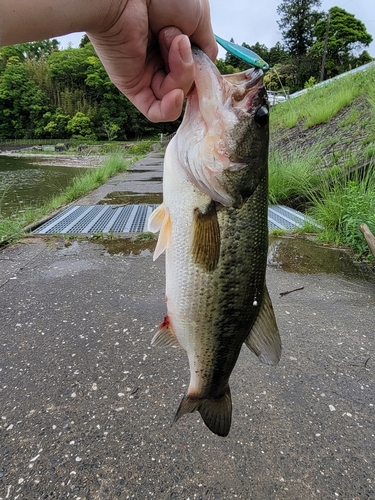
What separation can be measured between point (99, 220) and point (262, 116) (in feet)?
16.1

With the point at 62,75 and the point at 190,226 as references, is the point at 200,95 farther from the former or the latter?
the point at 62,75

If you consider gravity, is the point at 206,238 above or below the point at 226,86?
below

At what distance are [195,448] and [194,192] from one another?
4.74ft

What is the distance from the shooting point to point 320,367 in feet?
8.71

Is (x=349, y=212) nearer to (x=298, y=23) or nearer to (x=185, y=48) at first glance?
(x=185, y=48)

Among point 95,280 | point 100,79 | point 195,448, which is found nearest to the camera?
point 195,448

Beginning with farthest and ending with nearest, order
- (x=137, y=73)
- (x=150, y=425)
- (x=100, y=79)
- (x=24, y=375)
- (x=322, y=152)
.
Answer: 1. (x=100, y=79)
2. (x=322, y=152)
3. (x=24, y=375)
4. (x=150, y=425)
5. (x=137, y=73)

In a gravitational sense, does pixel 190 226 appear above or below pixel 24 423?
above

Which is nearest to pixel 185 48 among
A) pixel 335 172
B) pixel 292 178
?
pixel 335 172

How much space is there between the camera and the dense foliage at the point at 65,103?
48.0 m

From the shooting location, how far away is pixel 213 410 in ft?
5.24

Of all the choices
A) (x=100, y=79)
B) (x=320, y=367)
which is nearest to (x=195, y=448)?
(x=320, y=367)

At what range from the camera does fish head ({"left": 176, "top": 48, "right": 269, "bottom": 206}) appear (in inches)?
57.5

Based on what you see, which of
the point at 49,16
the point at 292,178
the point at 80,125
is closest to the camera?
the point at 49,16
